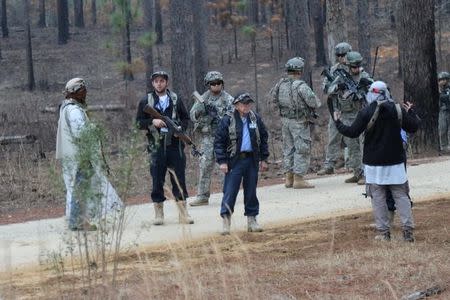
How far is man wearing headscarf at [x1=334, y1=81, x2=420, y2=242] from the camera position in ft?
35.9

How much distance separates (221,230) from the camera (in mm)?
12508

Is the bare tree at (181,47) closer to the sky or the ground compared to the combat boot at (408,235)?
closer to the sky

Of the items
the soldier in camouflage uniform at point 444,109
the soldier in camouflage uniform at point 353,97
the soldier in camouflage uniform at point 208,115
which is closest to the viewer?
the soldier in camouflage uniform at point 208,115

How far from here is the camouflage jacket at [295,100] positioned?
15672 millimetres

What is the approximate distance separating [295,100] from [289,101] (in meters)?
0.10

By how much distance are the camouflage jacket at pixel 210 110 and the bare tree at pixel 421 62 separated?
7229mm

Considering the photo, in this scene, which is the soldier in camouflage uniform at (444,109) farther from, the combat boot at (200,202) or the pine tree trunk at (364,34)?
the pine tree trunk at (364,34)

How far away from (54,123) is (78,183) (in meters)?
21.1

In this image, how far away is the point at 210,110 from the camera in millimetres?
14375

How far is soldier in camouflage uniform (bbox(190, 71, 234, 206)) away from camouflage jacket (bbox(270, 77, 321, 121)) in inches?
62.5

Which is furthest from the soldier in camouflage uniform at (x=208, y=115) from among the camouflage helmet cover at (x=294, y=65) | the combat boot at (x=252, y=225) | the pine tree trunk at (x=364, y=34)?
the pine tree trunk at (x=364, y=34)

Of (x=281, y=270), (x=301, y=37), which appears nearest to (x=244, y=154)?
(x=281, y=270)

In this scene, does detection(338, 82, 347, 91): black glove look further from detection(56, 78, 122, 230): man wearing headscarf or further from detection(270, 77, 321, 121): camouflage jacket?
detection(56, 78, 122, 230): man wearing headscarf

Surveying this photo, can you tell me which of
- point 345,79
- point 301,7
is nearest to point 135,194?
point 345,79
